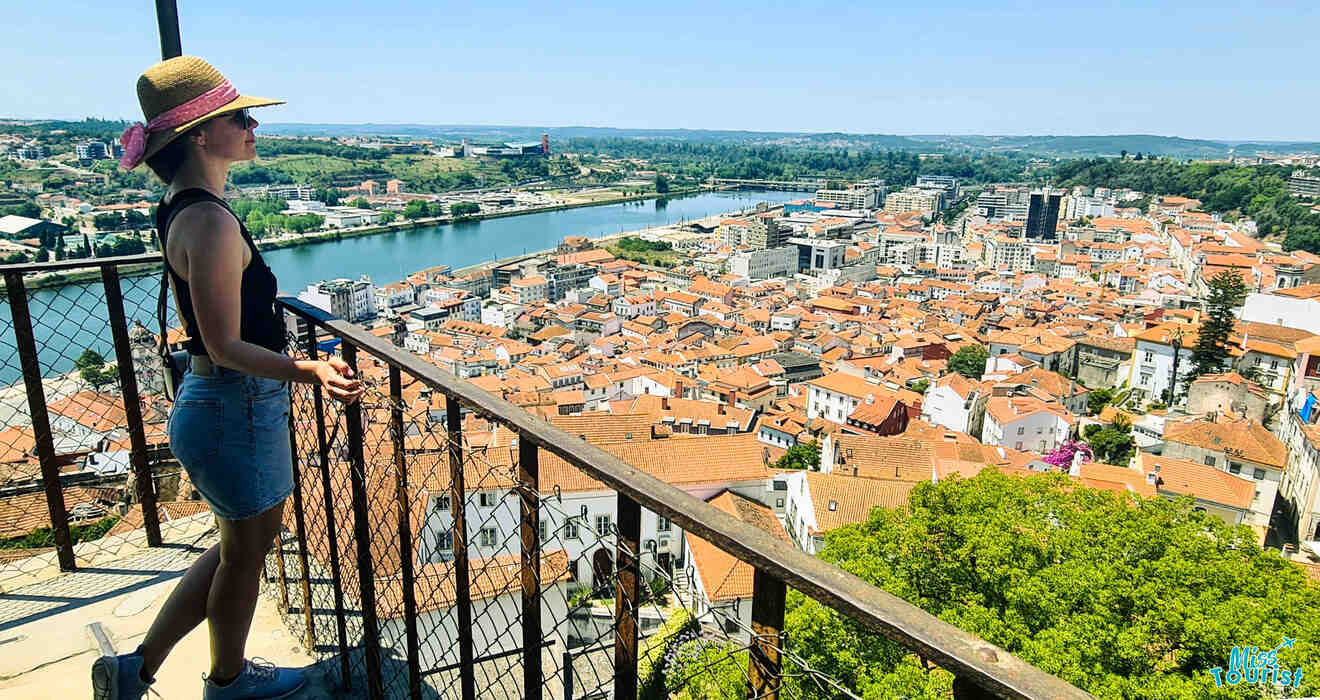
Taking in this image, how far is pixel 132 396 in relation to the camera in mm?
2121

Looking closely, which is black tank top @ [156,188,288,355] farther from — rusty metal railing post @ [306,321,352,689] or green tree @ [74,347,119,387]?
green tree @ [74,347,119,387]

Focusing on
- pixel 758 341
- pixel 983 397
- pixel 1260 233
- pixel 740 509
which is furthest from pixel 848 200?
pixel 740 509

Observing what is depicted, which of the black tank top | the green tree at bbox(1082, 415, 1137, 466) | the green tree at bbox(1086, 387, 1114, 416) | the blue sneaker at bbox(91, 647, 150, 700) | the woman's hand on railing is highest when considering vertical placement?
the black tank top

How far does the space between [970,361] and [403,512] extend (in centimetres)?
2332

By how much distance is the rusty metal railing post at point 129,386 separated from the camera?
2004 millimetres

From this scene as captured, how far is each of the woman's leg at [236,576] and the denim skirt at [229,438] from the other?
0.12 ft

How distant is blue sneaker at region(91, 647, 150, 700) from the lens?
1.45 m

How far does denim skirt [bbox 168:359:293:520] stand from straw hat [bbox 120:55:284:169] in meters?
0.37

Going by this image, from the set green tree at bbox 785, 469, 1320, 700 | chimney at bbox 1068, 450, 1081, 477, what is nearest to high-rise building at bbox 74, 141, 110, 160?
chimney at bbox 1068, 450, 1081, 477

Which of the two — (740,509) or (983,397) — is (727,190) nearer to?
(983,397)

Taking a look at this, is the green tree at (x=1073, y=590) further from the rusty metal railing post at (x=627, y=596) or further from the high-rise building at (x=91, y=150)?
the high-rise building at (x=91, y=150)

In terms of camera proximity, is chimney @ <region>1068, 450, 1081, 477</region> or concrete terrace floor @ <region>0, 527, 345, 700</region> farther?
chimney @ <region>1068, 450, 1081, 477</region>

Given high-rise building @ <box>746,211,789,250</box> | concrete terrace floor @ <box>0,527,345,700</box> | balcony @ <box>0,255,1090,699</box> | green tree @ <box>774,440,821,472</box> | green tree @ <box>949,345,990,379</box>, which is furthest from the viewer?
high-rise building @ <box>746,211,789,250</box>

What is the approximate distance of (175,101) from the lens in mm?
1131
